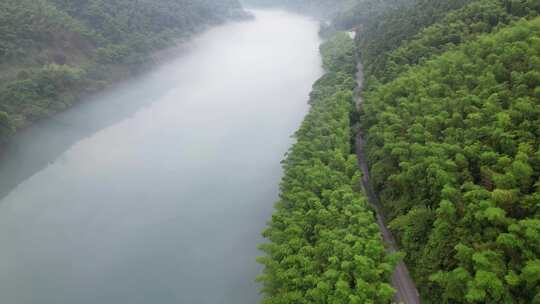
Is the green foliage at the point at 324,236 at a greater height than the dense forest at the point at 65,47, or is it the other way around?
the dense forest at the point at 65,47

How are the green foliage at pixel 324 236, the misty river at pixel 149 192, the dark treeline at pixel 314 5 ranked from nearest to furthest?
1. the green foliage at pixel 324 236
2. the misty river at pixel 149 192
3. the dark treeline at pixel 314 5

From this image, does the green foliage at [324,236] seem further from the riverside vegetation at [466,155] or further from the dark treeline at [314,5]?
the dark treeline at [314,5]

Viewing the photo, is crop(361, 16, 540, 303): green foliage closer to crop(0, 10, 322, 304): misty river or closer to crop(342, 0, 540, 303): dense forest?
crop(342, 0, 540, 303): dense forest

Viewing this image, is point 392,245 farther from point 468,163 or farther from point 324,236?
point 468,163

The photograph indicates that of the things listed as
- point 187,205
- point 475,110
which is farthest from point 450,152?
point 187,205

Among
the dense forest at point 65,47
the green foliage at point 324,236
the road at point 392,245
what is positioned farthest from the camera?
the dense forest at point 65,47

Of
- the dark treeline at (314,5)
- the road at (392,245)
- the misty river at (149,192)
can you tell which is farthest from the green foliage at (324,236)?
the dark treeline at (314,5)

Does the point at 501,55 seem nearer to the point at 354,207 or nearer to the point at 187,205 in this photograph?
the point at 354,207
